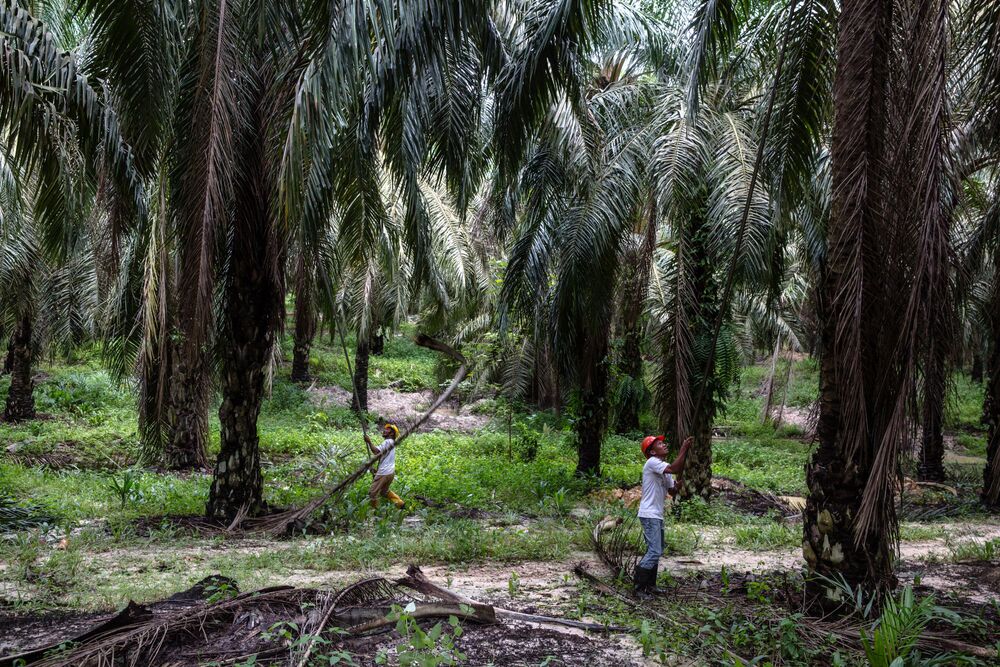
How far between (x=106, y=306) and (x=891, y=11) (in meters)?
12.4

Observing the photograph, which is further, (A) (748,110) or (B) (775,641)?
(A) (748,110)

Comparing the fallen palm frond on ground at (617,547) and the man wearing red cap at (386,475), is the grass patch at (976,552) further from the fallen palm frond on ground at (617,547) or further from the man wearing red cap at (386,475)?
the man wearing red cap at (386,475)

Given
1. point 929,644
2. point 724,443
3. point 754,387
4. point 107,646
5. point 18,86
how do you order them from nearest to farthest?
point 107,646 → point 929,644 → point 18,86 → point 724,443 → point 754,387

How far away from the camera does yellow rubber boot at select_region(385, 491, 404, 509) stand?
10539 mm

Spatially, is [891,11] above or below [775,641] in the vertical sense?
above

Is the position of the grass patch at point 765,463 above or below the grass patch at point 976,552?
below

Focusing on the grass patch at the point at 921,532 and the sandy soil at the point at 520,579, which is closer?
the sandy soil at the point at 520,579

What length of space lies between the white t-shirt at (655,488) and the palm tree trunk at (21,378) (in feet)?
45.7

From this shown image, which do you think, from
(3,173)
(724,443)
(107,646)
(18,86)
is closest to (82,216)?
(18,86)

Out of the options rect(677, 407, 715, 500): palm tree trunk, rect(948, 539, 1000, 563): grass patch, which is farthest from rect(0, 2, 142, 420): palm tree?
rect(948, 539, 1000, 563): grass patch

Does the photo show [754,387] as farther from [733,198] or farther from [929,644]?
[929,644]

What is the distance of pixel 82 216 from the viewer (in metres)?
7.57

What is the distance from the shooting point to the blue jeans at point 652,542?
670cm

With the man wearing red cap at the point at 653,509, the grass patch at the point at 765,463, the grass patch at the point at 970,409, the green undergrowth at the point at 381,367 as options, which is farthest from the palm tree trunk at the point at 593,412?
the grass patch at the point at 970,409
